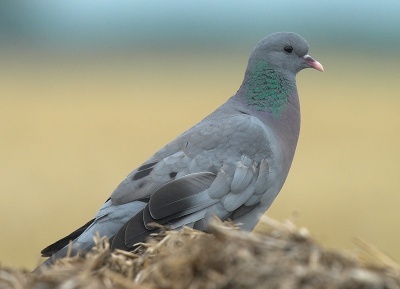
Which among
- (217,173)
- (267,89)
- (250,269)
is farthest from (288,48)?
(250,269)

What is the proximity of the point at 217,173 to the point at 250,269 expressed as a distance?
6.01 feet

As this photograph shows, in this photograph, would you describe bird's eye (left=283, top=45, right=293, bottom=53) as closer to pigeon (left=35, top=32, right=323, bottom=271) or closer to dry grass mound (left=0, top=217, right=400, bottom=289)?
pigeon (left=35, top=32, right=323, bottom=271)

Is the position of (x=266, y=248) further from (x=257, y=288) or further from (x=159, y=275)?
(x=159, y=275)

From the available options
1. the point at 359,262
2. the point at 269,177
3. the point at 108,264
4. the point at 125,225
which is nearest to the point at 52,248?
the point at 125,225

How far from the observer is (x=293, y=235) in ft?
6.59

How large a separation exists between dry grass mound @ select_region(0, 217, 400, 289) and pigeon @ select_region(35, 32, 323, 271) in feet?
3.33

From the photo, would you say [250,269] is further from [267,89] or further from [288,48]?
[288,48]

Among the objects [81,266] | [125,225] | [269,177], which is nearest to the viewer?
[81,266]

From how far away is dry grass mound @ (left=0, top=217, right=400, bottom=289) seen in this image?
1796 millimetres

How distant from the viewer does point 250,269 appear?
6.00 feet

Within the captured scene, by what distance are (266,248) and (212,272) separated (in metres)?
0.21

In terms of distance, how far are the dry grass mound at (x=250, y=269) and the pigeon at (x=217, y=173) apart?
→ 101 cm

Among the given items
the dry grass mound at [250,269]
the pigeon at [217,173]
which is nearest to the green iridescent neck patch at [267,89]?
Result: the pigeon at [217,173]

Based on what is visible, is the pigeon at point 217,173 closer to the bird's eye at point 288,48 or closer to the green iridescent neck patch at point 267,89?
the green iridescent neck patch at point 267,89
